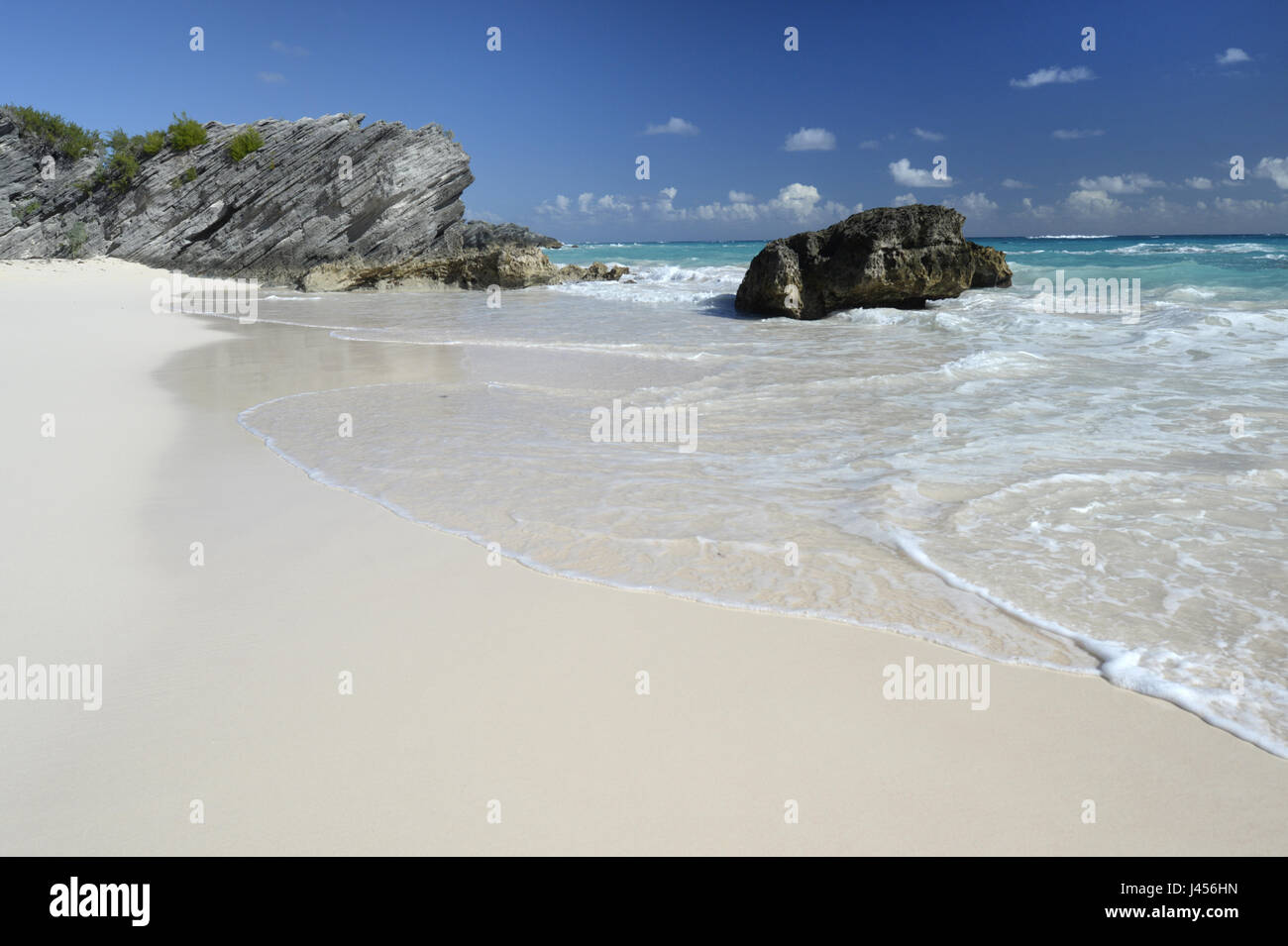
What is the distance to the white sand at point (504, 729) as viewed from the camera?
6.16 ft

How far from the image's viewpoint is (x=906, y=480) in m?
4.60

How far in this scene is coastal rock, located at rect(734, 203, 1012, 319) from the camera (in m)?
14.6

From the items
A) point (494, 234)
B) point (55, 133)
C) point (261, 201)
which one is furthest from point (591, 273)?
point (494, 234)

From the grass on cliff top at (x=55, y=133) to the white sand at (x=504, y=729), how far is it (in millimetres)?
36000

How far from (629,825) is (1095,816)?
1164mm

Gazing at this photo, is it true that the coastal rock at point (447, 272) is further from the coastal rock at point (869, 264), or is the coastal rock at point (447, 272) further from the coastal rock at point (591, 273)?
the coastal rock at point (869, 264)

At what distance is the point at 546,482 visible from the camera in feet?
15.3

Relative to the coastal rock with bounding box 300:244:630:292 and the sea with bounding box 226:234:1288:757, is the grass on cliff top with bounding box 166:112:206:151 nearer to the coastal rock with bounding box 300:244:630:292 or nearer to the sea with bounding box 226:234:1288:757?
the coastal rock with bounding box 300:244:630:292

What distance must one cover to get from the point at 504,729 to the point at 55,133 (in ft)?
129

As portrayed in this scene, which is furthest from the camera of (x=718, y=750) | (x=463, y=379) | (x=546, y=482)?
(x=463, y=379)

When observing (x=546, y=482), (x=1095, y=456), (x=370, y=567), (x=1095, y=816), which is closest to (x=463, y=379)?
(x=546, y=482)

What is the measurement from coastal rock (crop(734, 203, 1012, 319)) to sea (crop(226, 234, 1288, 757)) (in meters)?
4.48

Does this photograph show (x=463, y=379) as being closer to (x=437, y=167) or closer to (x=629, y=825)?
(x=629, y=825)

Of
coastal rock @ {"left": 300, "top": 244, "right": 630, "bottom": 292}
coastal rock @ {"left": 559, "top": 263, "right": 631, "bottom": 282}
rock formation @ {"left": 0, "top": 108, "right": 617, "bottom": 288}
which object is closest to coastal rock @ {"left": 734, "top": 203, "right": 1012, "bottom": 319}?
coastal rock @ {"left": 300, "top": 244, "right": 630, "bottom": 292}
